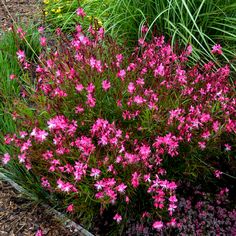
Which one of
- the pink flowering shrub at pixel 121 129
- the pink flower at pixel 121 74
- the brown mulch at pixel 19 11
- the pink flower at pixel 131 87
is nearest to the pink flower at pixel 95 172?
the pink flowering shrub at pixel 121 129

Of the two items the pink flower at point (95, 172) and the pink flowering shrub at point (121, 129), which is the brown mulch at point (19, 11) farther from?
the pink flower at point (95, 172)

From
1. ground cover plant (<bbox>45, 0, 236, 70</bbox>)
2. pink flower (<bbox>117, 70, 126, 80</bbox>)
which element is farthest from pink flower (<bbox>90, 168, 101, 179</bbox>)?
ground cover plant (<bbox>45, 0, 236, 70</bbox>)

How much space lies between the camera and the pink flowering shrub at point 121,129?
232 cm

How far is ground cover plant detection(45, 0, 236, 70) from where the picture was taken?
3.61 metres

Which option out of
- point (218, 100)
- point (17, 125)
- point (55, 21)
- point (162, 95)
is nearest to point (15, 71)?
point (17, 125)

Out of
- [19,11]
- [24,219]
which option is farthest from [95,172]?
[19,11]

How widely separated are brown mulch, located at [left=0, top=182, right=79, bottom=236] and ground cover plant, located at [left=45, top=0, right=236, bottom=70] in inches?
62.0

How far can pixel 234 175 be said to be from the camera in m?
2.91

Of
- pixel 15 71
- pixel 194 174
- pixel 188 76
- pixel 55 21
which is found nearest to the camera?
pixel 194 174

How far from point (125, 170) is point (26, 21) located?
3112mm

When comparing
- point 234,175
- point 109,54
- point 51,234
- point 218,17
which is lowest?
point 234,175

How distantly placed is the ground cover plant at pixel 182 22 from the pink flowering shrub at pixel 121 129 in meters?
0.77

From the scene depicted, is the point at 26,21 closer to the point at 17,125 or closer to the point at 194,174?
the point at 17,125

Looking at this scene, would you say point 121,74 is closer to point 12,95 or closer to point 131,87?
point 131,87
